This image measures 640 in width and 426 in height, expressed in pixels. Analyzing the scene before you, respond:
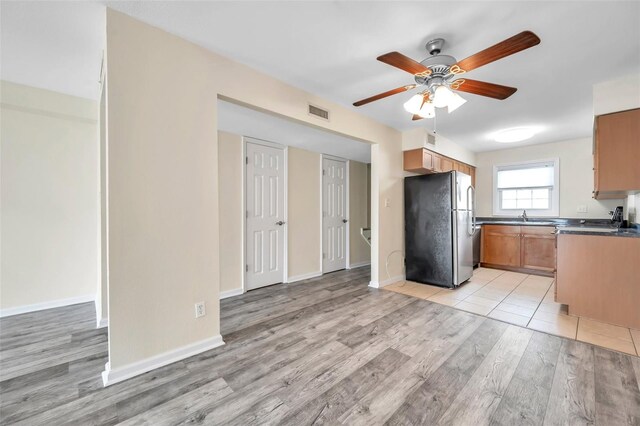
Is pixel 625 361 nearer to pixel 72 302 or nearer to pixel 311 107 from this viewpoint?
pixel 311 107

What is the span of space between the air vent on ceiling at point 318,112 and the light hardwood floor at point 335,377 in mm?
2188

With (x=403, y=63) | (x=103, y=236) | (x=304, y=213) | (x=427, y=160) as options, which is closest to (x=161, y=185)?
(x=103, y=236)

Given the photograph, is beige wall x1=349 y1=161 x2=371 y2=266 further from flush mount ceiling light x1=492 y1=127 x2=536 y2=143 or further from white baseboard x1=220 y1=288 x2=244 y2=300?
flush mount ceiling light x1=492 y1=127 x2=536 y2=143

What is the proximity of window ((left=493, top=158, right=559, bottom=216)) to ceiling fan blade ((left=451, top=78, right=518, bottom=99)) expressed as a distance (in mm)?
4066

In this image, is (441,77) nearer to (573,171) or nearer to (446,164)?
(446,164)

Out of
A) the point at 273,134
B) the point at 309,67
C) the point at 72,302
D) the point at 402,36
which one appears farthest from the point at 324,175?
the point at 72,302

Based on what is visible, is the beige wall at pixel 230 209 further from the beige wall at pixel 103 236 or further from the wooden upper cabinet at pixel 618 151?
the wooden upper cabinet at pixel 618 151

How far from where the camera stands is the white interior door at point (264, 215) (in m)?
3.85

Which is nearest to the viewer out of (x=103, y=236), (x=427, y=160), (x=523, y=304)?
(x=103, y=236)

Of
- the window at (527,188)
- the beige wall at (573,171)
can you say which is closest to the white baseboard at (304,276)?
the window at (527,188)

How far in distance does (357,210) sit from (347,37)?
12.6 feet

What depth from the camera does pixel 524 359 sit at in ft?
6.34

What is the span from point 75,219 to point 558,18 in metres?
4.88

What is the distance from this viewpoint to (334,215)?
16.5ft
